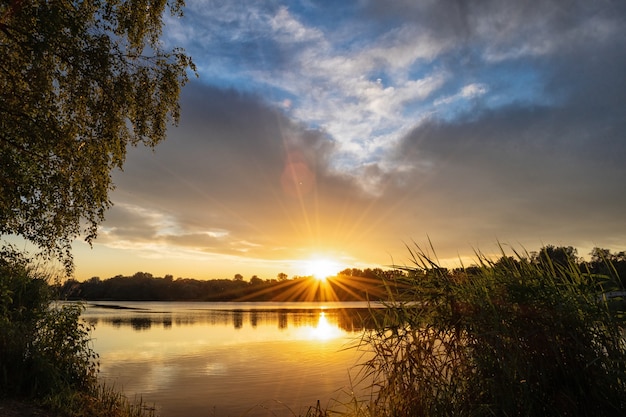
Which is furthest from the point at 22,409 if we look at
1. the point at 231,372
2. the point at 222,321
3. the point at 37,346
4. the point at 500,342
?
the point at 222,321

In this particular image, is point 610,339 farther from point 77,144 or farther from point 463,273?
point 77,144

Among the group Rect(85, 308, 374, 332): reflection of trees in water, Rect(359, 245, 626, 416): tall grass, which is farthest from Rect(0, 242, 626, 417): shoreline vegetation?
Rect(85, 308, 374, 332): reflection of trees in water

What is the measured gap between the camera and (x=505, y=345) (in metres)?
7.06

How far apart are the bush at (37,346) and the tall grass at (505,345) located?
8422mm

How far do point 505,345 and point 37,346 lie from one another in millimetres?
11621

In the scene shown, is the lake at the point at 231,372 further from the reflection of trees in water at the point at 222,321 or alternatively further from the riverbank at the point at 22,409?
the reflection of trees in water at the point at 222,321

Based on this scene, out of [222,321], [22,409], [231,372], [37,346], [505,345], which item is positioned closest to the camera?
[505,345]

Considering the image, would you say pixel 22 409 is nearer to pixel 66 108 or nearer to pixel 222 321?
pixel 66 108

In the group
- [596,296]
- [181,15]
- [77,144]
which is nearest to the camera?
[596,296]

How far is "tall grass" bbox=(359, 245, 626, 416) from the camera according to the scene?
656 cm

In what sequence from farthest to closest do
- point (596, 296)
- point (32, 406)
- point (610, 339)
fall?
1. point (32, 406)
2. point (596, 296)
3. point (610, 339)

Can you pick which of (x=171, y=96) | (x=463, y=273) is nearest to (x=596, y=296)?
(x=463, y=273)

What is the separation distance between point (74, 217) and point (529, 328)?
15260 mm

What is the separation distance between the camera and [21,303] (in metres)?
16.2
